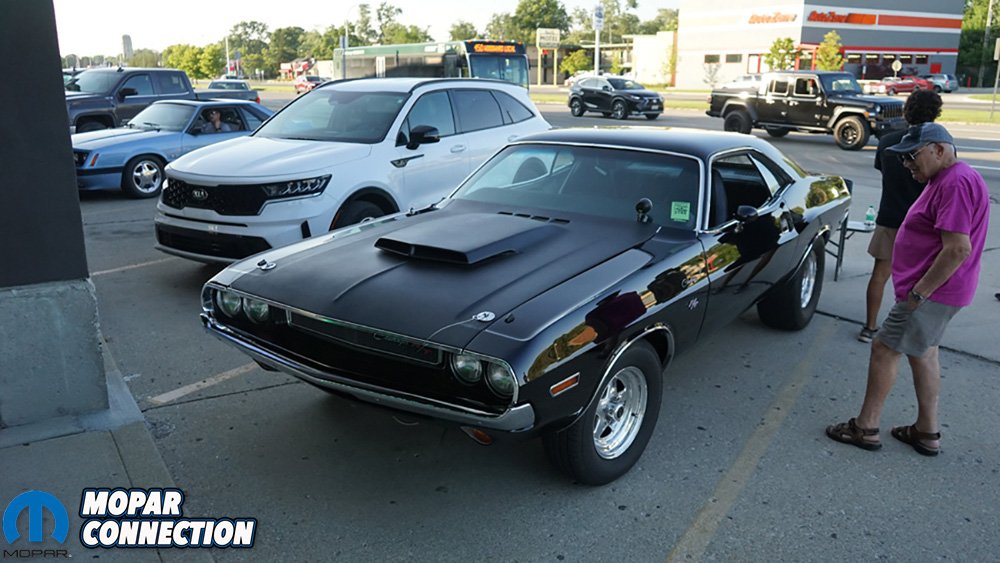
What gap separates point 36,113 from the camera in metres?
3.78

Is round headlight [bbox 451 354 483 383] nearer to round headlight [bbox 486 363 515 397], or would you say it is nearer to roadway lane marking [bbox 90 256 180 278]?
round headlight [bbox 486 363 515 397]

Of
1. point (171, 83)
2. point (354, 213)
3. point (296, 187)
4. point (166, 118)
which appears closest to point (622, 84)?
point (171, 83)

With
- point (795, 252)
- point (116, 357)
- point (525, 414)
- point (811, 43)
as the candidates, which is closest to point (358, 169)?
point (116, 357)

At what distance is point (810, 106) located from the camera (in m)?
20.3

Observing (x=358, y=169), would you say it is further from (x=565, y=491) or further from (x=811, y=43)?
(x=811, y=43)

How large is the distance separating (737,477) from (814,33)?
203 ft

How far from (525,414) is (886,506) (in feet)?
6.19

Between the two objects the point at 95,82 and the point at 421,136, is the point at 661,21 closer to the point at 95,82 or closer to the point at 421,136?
the point at 95,82

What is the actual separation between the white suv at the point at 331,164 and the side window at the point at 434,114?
0.04 feet

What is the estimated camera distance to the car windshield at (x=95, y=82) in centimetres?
1656

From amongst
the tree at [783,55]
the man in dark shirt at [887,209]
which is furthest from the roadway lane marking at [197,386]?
the tree at [783,55]

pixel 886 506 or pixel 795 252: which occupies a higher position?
pixel 795 252

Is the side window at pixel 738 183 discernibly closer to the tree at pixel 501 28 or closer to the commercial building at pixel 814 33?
the commercial building at pixel 814 33

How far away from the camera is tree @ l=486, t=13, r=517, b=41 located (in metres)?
109
